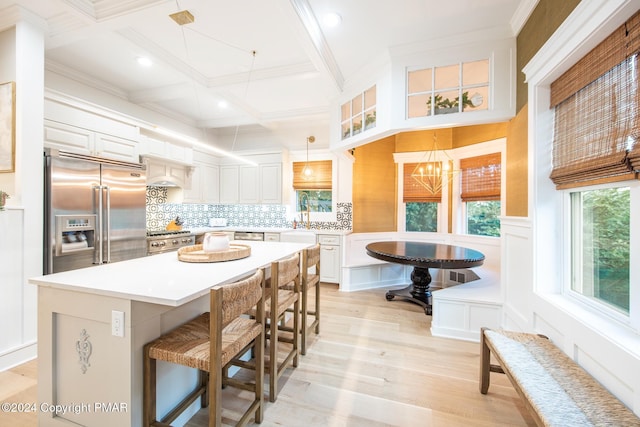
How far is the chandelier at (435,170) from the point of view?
437 cm

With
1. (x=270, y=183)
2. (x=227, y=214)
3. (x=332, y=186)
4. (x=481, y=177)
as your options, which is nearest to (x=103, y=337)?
(x=270, y=183)

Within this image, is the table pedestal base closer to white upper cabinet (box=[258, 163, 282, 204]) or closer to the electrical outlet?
white upper cabinet (box=[258, 163, 282, 204])

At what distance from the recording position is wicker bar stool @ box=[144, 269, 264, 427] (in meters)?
1.22

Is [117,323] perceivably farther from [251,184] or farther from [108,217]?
[251,184]

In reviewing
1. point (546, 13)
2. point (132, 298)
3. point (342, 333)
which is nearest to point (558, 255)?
point (546, 13)

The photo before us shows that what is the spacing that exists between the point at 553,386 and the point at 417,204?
3.68m

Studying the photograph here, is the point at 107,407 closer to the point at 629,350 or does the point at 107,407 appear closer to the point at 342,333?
the point at 342,333

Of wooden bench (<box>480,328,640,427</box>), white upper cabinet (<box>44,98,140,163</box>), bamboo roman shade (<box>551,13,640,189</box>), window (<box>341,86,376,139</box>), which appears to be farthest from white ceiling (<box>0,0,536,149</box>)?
wooden bench (<box>480,328,640,427</box>)

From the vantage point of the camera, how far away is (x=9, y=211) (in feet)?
6.89

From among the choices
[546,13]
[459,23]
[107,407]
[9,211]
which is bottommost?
[107,407]

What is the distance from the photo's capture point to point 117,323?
1260 millimetres

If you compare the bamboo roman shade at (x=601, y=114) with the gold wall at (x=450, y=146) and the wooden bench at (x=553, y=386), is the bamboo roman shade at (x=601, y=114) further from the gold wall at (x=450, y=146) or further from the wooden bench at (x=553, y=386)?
the wooden bench at (x=553, y=386)

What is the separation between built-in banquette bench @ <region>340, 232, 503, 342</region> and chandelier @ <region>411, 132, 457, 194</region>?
86 centimetres

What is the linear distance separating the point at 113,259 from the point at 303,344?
7.45 ft
